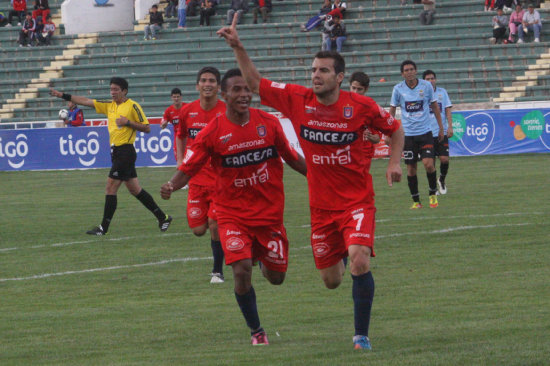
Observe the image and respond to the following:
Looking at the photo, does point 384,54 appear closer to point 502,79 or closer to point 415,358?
point 502,79

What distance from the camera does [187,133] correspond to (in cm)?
1165

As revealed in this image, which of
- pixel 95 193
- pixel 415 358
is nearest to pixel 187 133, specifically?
pixel 415 358

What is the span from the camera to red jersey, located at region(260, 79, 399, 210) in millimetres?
7645

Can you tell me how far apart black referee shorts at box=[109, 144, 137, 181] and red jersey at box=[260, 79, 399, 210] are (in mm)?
8072

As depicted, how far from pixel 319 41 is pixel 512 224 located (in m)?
24.5

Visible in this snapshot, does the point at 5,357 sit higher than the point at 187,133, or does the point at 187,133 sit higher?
the point at 187,133

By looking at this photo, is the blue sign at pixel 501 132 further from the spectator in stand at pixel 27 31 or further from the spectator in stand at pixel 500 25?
the spectator in stand at pixel 27 31

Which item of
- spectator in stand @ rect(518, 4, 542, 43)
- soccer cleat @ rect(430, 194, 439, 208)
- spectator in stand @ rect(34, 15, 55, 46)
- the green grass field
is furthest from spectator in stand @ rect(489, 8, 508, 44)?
soccer cleat @ rect(430, 194, 439, 208)

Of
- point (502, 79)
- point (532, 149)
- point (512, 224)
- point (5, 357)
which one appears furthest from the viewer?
point (502, 79)

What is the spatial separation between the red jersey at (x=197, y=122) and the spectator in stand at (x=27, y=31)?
103ft

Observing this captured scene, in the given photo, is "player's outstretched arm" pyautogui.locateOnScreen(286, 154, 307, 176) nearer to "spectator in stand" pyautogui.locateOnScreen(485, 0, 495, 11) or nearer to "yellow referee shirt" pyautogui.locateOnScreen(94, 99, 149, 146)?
"yellow referee shirt" pyautogui.locateOnScreen(94, 99, 149, 146)


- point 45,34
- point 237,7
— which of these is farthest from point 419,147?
point 45,34

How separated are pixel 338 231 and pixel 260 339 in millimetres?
1015

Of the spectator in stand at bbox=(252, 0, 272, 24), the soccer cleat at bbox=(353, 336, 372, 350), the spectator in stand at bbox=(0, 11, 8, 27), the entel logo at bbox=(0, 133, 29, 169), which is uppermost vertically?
the spectator in stand at bbox=(252, 0, 272, 24)
